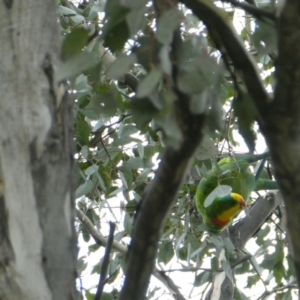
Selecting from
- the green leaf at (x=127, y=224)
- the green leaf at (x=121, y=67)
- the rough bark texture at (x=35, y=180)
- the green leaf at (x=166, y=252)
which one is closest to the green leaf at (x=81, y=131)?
the green leaf at (x=127, y=224)

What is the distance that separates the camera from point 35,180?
620mm

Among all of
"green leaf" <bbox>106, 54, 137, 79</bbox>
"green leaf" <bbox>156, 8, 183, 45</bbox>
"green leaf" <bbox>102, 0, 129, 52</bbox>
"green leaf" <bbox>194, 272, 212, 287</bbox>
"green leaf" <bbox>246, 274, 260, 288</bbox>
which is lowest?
"green leaf" <bbox>106, 54, 137, 79</bbox>

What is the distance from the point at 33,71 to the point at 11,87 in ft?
0.09

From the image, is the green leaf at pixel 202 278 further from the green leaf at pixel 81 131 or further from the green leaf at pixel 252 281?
the green leaf at pixel 81 131

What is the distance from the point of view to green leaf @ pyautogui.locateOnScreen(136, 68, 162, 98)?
0.49m

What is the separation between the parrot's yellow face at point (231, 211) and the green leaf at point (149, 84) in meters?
1.10

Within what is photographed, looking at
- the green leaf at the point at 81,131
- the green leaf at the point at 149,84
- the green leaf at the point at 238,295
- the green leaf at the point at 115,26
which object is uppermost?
the green leaf at the point at 81,131

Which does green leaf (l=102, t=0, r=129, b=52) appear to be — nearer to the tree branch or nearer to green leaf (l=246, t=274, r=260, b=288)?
the tree branch

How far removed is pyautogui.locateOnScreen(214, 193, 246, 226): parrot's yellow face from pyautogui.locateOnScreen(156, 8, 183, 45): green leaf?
3.58ft

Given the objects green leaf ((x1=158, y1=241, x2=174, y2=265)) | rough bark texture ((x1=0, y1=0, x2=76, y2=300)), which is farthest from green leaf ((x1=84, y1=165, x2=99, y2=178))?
rough bark texture ((x1=0, y1=0, x2=76, y2=300))

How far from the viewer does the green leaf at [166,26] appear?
0.51 m

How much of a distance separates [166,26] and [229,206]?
3.67ft

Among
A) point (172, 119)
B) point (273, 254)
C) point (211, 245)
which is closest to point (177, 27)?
point (172, 119)

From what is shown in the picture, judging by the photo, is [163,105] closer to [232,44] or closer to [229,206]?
[232,44]
